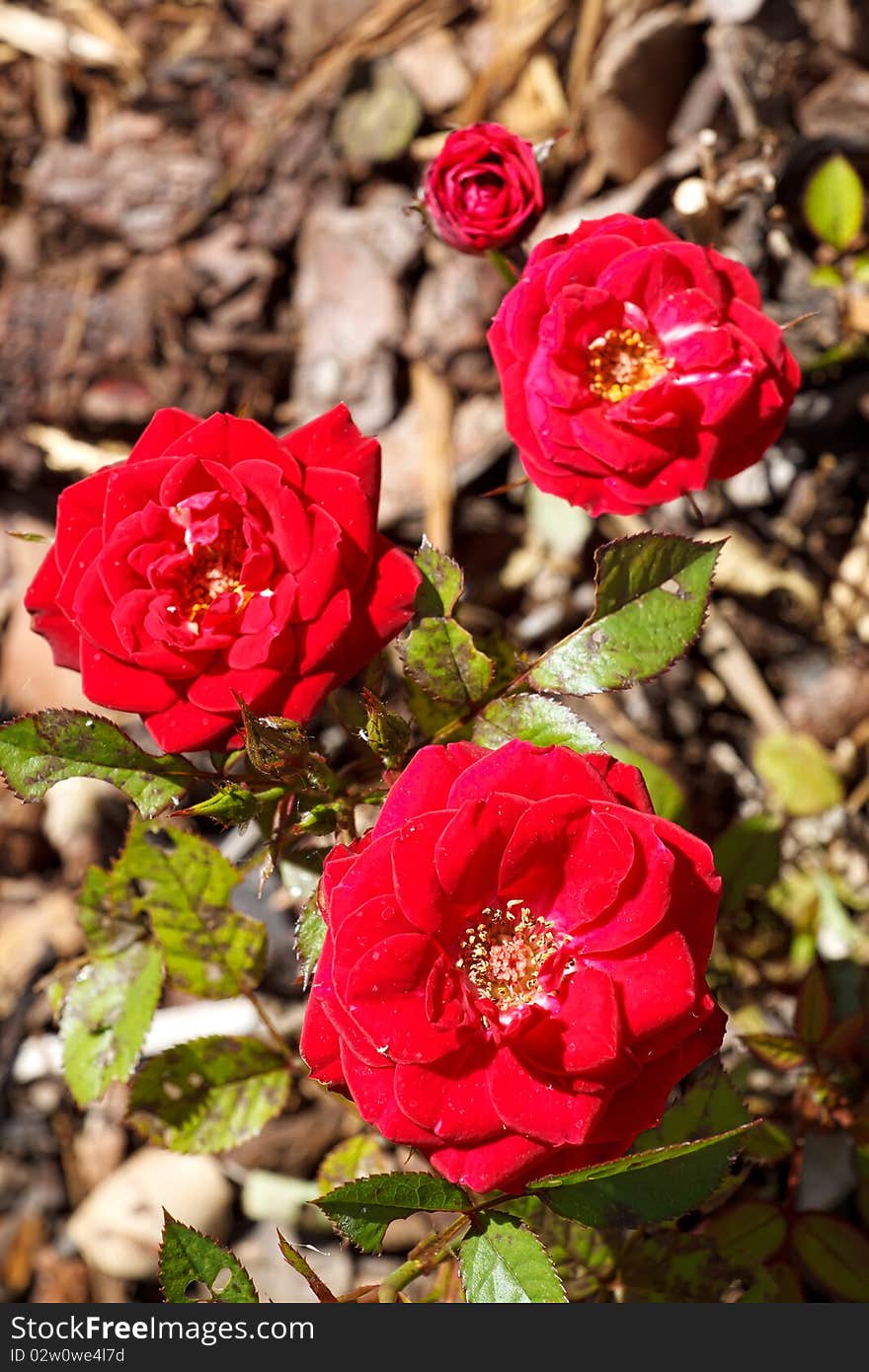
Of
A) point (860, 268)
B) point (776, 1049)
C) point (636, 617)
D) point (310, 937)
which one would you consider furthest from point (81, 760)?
point (860, 268)

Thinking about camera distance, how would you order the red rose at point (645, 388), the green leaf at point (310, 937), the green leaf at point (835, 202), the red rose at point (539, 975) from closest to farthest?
1. the red rose at point (539, 975)
2. the green leaf at point (310, 937)
3. the red rose at point (645, 388)
4. the green leaf at point (835, 202)

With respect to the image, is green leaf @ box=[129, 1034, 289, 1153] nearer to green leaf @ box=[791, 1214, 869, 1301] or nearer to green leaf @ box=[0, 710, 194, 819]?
green leaf @ box=[0, 710, 194, 819]

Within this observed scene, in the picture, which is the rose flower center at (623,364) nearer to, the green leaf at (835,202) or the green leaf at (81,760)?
the green leaf at (81,760)

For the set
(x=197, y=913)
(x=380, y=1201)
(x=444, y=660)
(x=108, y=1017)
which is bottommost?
(x=108, y=1017)

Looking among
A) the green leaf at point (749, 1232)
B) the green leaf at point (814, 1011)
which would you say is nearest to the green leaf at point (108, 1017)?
the green leaf at point (749, 1232)

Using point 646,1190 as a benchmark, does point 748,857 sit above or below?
below

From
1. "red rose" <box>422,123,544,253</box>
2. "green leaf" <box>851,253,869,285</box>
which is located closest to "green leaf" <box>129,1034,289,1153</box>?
"red rose" <box>422,123,544,253</box>

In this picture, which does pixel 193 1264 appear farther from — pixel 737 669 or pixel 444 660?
pixel 737 669
